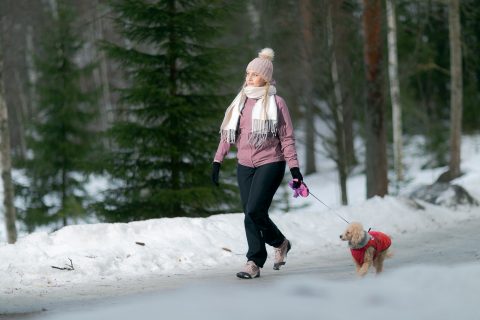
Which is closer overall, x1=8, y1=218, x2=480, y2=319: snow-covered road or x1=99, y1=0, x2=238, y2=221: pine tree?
x1=8, y1=218, x2=480, y2=319: snow-covered road

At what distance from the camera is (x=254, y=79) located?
7.49 m

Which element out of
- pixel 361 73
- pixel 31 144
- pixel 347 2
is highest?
pixel 347 2

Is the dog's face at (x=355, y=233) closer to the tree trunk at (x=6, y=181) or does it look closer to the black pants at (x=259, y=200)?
the black pants at (x=259, y=200)

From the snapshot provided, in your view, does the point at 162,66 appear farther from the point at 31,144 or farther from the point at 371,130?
the point at 31,144

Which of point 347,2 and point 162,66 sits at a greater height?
point 347,2

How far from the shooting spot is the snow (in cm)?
524

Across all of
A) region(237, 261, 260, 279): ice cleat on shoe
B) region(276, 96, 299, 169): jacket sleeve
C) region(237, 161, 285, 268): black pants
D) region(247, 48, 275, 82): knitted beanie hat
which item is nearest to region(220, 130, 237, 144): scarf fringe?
region(237, 161, 285, 268): black pants

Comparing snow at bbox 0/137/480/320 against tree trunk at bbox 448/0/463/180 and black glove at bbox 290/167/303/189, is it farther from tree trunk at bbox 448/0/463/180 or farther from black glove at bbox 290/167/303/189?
tree trunk at bbox 448/0/463/180

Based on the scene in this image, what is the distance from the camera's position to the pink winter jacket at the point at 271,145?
7.38m

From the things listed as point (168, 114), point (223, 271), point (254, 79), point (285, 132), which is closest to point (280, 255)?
point (223, 271)

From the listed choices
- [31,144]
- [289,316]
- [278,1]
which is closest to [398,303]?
[289,316]

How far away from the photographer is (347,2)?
640 inches

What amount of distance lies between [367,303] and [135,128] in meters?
8.61

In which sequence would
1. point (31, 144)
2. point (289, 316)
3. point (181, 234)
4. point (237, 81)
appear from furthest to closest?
1. point (31, 144)
2. point (237, 81)
3. point (181, 234)
4. point (289, 316)
